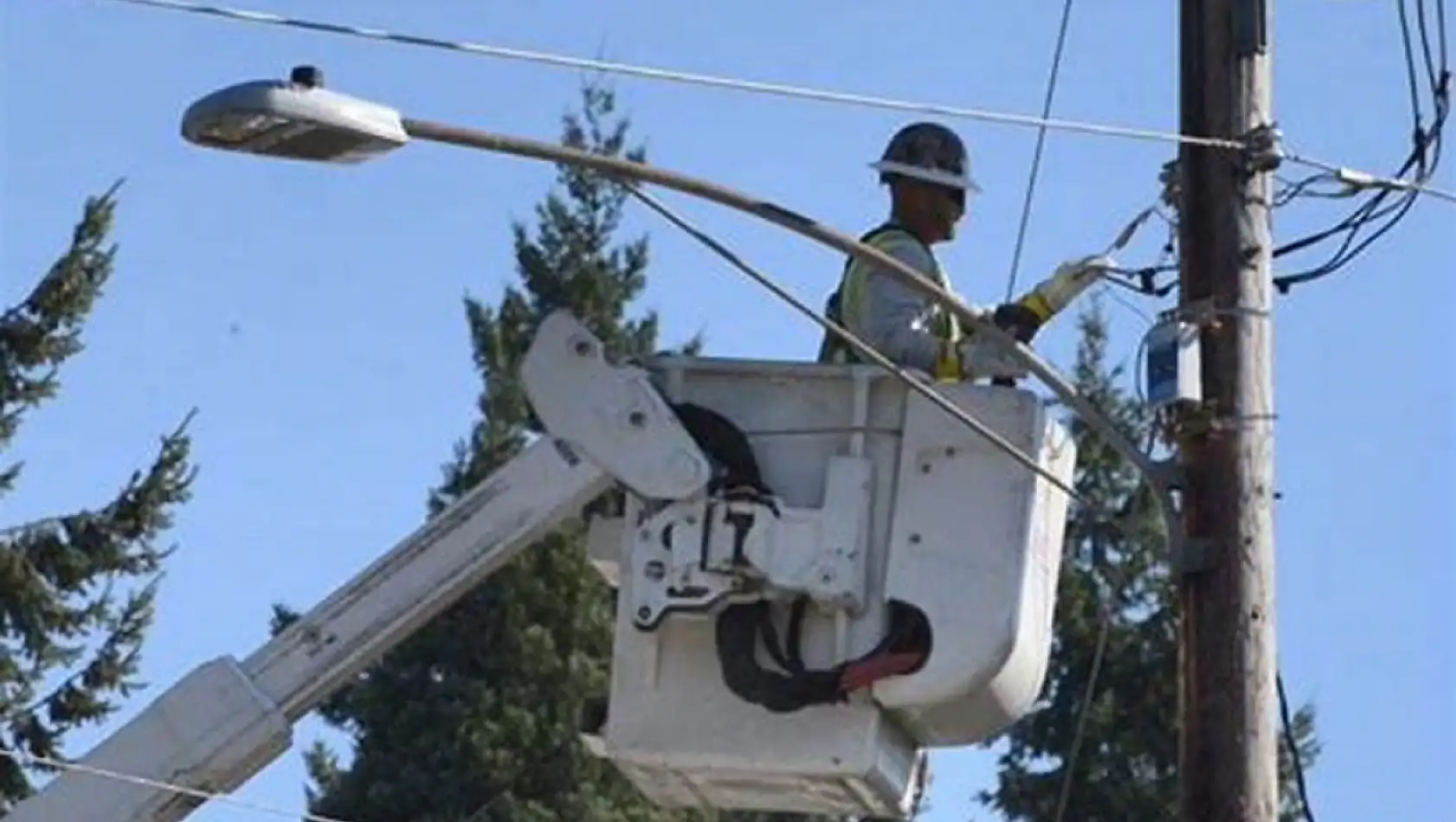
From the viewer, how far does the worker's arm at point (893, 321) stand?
10.5 meters

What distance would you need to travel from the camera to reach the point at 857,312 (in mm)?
10664

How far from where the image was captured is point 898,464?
1030cm

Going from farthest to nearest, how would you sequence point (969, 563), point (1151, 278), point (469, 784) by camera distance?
point (469, 784), point (1151, 278), point (969, 563)

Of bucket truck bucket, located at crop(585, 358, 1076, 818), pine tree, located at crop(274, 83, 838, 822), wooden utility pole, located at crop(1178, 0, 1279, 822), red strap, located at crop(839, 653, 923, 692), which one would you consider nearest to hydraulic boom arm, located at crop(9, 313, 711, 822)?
bucket truck bucket, located at crop(585, 358, 1076, 818)

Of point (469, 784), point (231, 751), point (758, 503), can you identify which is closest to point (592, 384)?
point (758, 503)

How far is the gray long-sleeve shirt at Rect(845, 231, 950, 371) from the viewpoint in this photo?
10.5 meters

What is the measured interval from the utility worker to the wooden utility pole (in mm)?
361

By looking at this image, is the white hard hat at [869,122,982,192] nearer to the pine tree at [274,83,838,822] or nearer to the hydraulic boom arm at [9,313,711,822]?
the hydraulic boom arm at [9,313,711,822]

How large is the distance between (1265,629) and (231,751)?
2.81 meters

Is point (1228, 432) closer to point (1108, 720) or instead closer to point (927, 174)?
point (927, 174)

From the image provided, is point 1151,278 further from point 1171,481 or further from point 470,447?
point 470,447

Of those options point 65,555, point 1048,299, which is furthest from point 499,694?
point 1048,299

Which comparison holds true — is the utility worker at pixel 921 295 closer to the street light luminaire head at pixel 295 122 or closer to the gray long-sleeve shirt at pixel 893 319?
the gray long-sleeve shirt at pixel 893 319

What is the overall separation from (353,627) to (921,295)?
1841 mm
